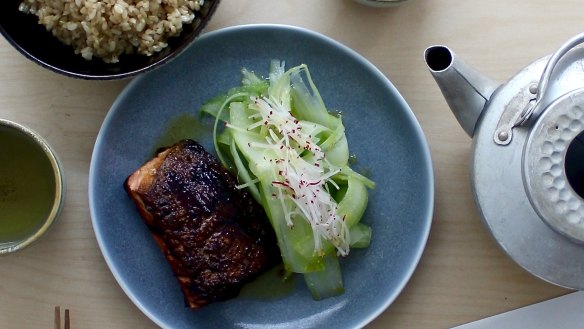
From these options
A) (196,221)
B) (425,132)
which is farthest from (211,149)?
(425,132)

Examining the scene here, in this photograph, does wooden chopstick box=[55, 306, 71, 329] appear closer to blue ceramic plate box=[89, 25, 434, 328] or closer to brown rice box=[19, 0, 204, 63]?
blue ceramic plate box=[89, 25, 434, 328]

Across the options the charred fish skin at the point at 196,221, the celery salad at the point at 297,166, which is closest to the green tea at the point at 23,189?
the charred fish skin at the point at 196,221

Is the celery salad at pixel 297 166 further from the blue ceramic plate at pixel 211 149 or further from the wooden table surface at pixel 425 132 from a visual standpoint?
the wooden table surface at pixel 425 132

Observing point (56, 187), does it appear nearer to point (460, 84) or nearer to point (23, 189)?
point (23, 189)

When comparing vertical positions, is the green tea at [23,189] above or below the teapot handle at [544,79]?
below

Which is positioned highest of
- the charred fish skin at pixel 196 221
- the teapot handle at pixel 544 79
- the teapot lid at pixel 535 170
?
the teapot handle at pixel 544 79

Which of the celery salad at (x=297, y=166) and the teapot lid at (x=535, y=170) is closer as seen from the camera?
the teapot lid at (x=535, y=170)
